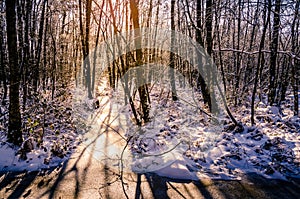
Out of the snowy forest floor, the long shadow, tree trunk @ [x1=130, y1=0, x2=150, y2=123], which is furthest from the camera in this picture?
tree trunk @ [x1=130, y1=0, x2=150, y2=123]

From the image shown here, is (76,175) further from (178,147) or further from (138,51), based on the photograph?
(138,51)

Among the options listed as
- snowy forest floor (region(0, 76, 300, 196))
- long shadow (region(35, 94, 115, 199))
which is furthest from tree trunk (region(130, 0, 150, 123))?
long shadow (region(35, 94, 115, 199))

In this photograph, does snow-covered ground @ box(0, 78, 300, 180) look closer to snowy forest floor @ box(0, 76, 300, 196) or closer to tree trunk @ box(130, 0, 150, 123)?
snowy forest floor @ box(0, 76, 300, 196)

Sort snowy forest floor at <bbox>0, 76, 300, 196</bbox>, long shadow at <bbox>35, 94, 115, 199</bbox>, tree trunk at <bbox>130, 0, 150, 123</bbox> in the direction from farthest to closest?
1. tree trunk at <bbox>130, 0, 150, 123</bbox>
2. snowy forest floor at <bbox>0, 76, 300, 196</bbox>
3. long shadow at <bbox>35, 94, 115, 199</bbox>

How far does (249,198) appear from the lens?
16.4 feet

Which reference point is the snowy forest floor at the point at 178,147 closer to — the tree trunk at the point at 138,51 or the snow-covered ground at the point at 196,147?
the snow-covered ground at the point at 196,147

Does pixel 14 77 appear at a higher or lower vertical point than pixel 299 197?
higher

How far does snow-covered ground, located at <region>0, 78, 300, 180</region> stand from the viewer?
20.6 feet

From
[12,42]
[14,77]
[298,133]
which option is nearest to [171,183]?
[298,133]

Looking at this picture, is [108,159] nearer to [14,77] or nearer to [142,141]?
[142,141]

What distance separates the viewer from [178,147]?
7.54 metres

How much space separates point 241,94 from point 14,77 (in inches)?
328

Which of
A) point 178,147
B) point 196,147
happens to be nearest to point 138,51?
point 178,147

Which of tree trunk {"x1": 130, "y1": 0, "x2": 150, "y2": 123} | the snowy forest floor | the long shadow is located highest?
tree trunk {"x1": 130, "y1": 0, "x2": 150, "y2": 123}
